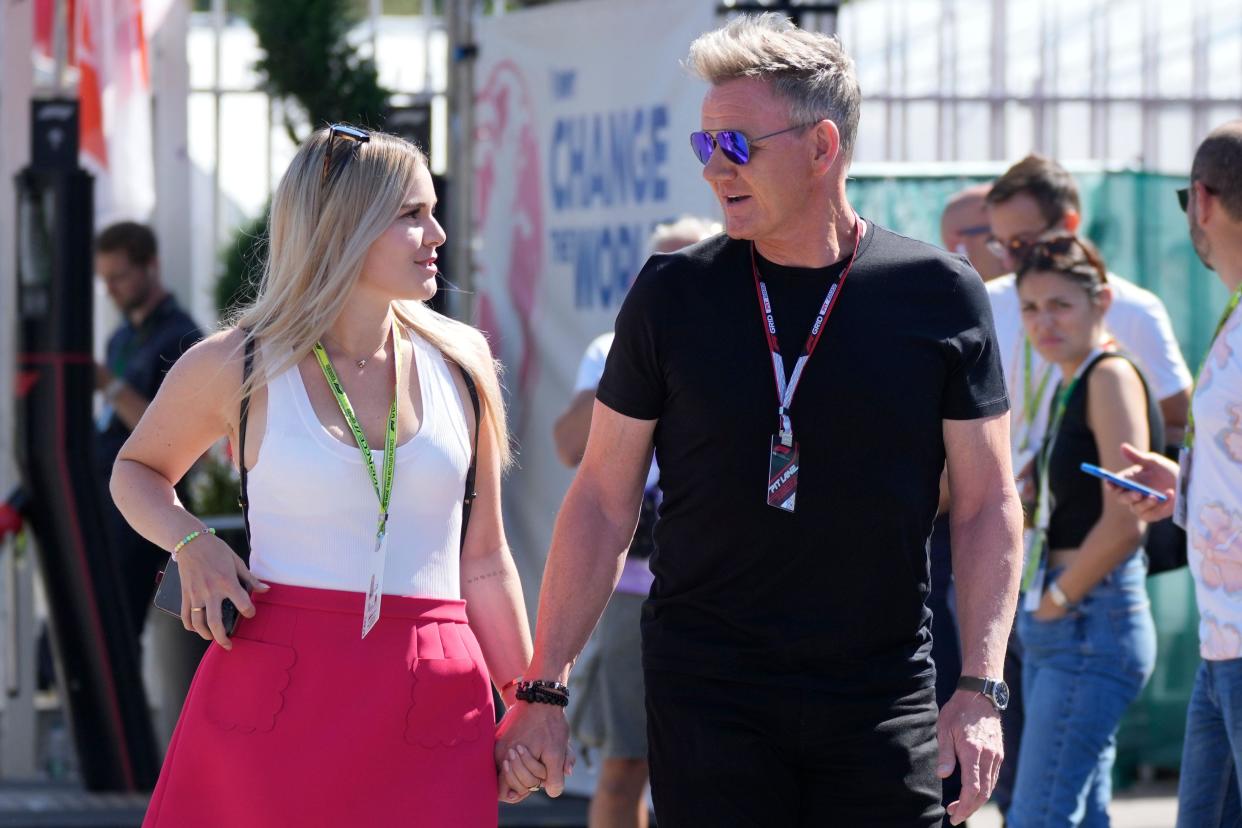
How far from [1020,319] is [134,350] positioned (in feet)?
13.1

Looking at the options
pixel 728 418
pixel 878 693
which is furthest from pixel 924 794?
pixel 728 418

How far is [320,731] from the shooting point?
3029 millimetres

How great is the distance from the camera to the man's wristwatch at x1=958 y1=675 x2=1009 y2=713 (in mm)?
2969

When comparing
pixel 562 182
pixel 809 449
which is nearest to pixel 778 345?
pixel 809 449

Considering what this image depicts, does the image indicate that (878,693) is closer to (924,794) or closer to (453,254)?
(924,794)

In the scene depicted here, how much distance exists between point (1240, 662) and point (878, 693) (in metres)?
0.90

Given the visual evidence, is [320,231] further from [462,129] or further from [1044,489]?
[462,129]

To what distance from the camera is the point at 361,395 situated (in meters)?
3.21

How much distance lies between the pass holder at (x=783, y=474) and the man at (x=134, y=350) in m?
Answer: 4.77

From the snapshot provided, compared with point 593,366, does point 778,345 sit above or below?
above

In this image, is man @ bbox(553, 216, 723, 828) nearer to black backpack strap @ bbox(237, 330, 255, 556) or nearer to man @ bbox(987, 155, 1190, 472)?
man @ bbox(987, 155, 1190, 472)

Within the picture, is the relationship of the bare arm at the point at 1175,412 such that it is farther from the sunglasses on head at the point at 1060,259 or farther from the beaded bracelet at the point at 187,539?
the beaded bracelet at the point at 187,539

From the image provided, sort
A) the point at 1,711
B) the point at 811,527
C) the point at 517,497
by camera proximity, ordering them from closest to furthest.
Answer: the point at 811,527
the point at 517,497
the point at 1,711

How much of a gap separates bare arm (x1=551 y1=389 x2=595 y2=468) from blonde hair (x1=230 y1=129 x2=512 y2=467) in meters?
2.27
